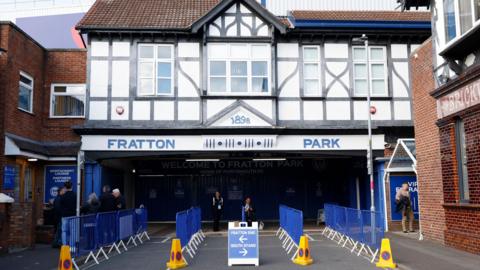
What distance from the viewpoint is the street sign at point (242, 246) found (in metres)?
11.8

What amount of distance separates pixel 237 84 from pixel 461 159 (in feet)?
29.1

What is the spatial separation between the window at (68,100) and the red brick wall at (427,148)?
12.0 meters

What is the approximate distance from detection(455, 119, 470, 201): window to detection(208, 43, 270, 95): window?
7.88 meters

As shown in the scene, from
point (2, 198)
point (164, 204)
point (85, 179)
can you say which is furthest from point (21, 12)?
point (2, 198)

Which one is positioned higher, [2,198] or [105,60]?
[105,60]

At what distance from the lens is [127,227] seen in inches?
599

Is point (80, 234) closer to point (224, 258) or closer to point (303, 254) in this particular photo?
point (224, 258)

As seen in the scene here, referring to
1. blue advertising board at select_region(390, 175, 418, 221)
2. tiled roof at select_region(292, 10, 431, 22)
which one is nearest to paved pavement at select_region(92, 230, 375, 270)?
blue advertising board at select_region(390, 175, 418, 221)

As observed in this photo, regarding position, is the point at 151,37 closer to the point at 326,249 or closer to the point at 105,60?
the point at 105,60

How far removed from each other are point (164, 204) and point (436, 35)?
15.5m

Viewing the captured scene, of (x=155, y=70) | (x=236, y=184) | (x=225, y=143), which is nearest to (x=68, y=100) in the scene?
(x=155, y=70)

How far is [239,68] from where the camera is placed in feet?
64.6

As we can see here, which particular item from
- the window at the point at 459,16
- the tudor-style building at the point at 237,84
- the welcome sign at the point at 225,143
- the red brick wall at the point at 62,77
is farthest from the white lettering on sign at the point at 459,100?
the red brick wall at the point at 62,77

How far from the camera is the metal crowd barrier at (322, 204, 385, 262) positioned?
11953 millimetres
